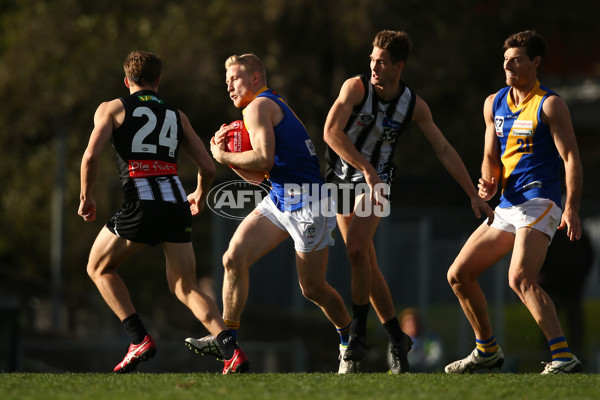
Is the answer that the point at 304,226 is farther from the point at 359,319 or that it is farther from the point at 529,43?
the point at 529,43

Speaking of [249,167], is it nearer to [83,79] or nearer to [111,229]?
[111,229]

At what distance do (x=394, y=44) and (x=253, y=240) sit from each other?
1.84 meters

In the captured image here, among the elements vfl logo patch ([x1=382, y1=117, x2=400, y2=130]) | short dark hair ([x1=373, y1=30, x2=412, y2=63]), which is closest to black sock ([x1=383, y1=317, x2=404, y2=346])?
vfl logo patch ([x1=382, y1=117, x2=400, y2=130])

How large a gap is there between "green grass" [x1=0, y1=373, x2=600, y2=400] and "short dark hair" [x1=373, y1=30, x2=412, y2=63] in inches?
95.5

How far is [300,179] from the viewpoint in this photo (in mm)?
7656

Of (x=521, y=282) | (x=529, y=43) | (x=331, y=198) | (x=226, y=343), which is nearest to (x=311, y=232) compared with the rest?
(x=331, y=198)

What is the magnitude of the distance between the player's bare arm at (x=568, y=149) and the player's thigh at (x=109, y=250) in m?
3.14

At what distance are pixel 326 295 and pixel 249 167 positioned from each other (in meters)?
1.19

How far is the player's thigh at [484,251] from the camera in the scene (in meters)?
7.56

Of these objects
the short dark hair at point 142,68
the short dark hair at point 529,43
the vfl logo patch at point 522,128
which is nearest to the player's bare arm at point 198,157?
the short dark hair at point 142,68

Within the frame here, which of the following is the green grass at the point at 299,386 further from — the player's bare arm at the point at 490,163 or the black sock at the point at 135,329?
the player's bare arm at the point at 490,163

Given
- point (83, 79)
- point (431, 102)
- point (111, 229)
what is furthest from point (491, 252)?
point (83, 79)

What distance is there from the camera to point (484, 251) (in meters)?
7.57

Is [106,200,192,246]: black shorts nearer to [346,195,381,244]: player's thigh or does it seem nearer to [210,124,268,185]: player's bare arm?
[210,124,268,185]: player's bare arm
